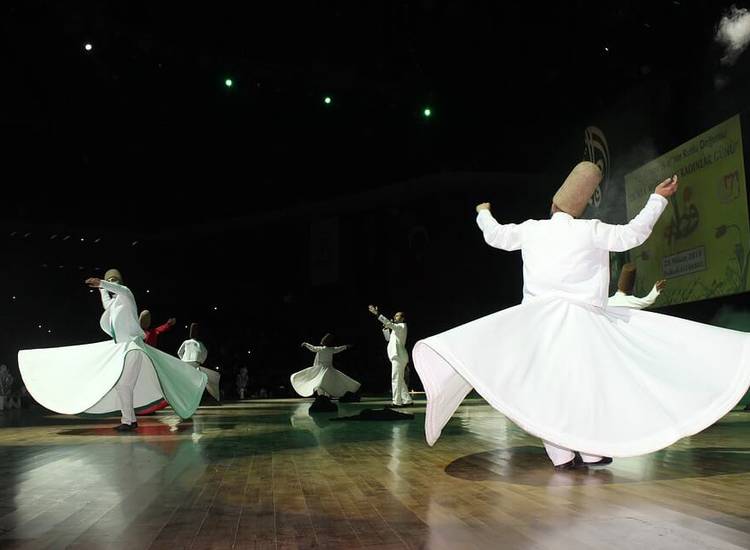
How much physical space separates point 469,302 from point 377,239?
11.1ft

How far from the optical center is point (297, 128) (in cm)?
1496

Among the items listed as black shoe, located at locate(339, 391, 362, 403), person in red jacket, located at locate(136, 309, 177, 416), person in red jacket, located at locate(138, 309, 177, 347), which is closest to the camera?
person in red jacket, located at locate(136, 309, 177, 416)

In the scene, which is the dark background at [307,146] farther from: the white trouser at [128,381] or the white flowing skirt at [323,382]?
the white trouser at [128,381]

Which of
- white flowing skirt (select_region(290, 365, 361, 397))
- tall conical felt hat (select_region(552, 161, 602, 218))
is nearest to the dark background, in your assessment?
white flowing skirt (select_region(290, 365, 361, 397))

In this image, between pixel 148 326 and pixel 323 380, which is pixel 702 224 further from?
pixel 323 380

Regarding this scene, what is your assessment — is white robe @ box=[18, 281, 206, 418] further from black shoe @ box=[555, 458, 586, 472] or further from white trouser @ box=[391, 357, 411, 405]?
black shoe @ box=[555, 458, 586, 472]

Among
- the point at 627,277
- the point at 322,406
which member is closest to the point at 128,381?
the point at 322,406

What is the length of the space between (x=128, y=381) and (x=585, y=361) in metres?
5.17

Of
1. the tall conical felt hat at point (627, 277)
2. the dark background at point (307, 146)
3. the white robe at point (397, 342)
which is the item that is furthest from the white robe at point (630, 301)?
the white robe at point (397, 342)

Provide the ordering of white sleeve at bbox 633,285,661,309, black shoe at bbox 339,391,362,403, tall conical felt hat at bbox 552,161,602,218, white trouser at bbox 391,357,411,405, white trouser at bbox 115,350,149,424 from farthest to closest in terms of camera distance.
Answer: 1. black shoe at bbox 339,391,362,403
2. white trouser at bbox 391,357,411,405
3. white trouser at bbox 115,350,149,424
4. white sleeve at bbox 633,285,661,309
5. tall conical felt hat at bbox 552,161,602,218

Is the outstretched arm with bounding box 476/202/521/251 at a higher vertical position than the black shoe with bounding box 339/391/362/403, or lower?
higher

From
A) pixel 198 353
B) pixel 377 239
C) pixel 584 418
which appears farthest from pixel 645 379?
pixel 377 239

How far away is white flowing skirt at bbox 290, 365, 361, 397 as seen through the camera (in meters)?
14.6

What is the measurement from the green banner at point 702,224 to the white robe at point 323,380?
22.1ft
